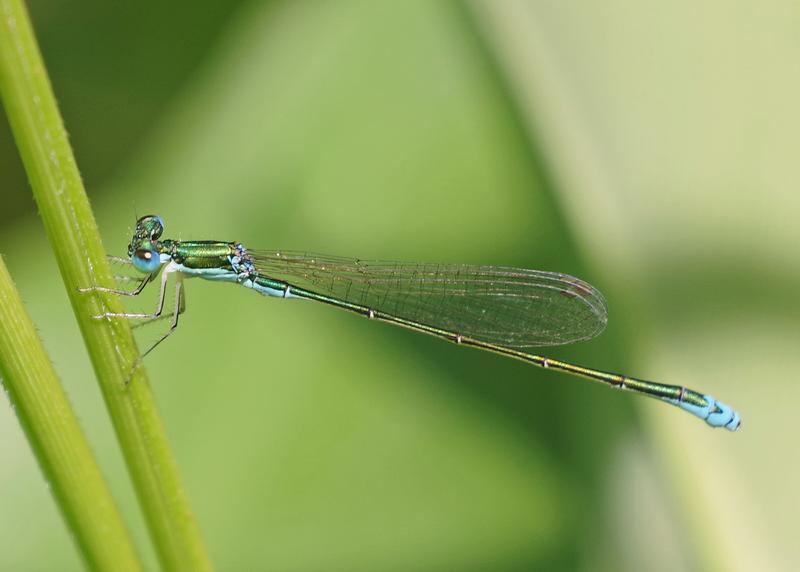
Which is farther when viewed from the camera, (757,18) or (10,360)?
(757,18)

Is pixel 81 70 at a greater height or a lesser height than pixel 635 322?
greater

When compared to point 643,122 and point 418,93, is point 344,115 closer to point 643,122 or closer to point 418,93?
point 418,93

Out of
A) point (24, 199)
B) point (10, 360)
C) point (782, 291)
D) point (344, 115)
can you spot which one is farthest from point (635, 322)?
point (24, 199)

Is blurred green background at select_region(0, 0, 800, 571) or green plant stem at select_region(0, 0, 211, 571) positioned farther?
blurred green background at select_region(0, 0, 800, 571)

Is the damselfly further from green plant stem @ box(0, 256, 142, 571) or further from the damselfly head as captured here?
green plant stem @ box(0, 256, 142, 571)

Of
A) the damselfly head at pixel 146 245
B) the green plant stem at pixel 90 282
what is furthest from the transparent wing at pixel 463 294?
the green plant stem at pixel 90 282

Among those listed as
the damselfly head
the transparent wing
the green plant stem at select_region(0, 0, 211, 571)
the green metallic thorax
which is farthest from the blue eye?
the green plant stem at select_region(0, 0, 211, 571)

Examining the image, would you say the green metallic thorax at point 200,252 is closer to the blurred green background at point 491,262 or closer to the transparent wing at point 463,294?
the transparent wing at point 463,294

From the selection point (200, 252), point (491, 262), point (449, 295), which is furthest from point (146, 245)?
point (491, 262)
